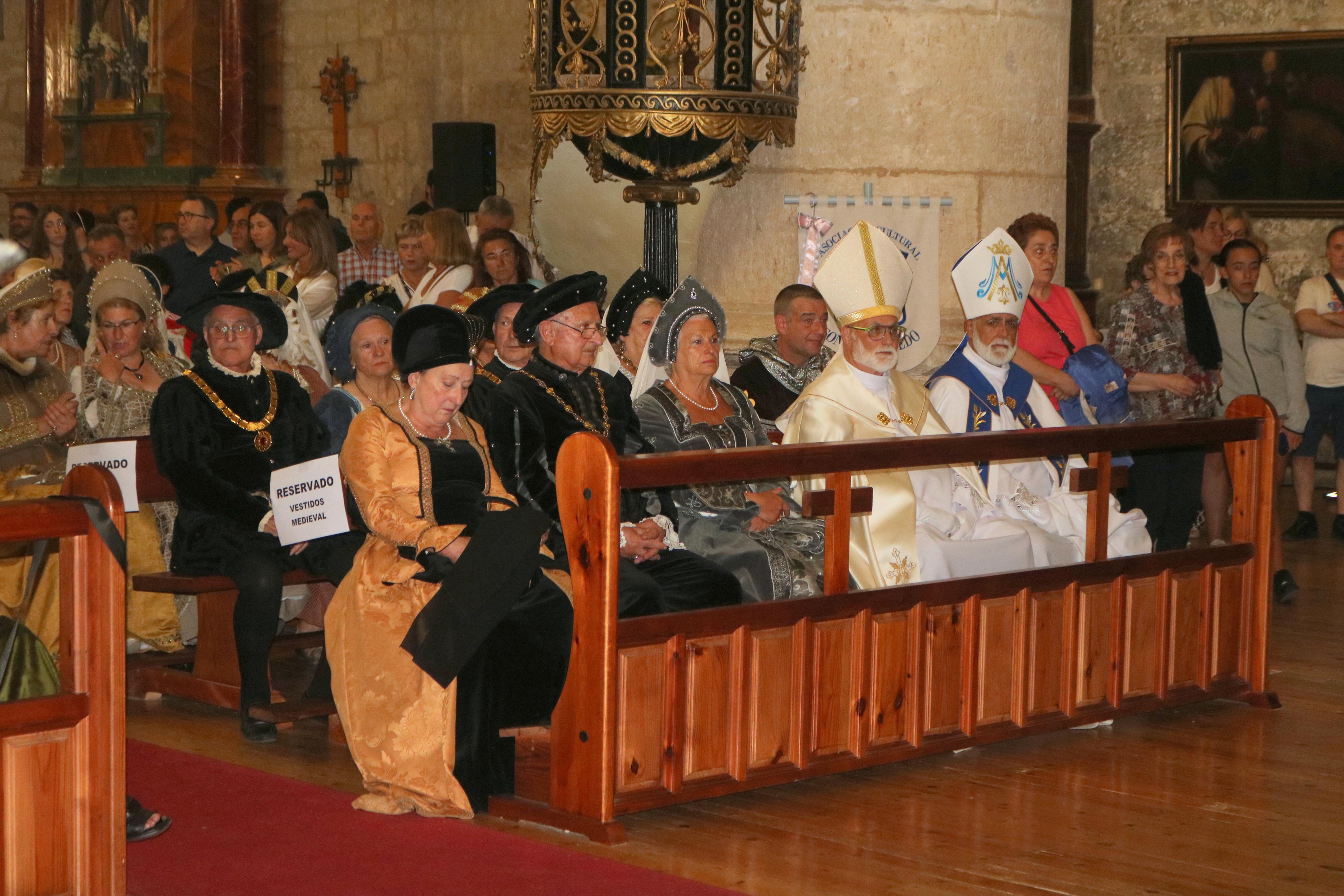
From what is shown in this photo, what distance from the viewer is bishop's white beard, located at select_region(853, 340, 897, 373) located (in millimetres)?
5734

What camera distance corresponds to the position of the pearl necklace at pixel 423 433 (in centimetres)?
480

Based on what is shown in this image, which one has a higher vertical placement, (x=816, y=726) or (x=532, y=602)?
(x=532, y=602)

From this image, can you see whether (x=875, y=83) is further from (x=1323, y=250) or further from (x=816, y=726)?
(x=1323, y=250)

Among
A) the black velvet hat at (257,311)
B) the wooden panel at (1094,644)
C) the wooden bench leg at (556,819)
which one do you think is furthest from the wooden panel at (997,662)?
the black velvet hat at (257,311)

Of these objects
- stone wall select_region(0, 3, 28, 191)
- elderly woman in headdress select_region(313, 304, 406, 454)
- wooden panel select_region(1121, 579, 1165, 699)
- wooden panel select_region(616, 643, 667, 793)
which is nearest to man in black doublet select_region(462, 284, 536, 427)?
elderly woman in headdress select_region(313, 304, 406, 454)

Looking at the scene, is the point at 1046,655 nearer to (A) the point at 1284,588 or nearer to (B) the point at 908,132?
(B) the point at 908,132

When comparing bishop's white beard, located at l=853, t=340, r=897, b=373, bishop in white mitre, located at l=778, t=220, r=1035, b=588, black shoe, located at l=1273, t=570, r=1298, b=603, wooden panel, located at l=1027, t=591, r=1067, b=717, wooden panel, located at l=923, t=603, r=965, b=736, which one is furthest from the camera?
black shoe, located at l=1273, t=570, r=1298, b=603

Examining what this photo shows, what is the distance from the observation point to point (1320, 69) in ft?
36.3

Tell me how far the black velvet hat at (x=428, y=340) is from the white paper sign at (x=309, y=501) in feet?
1.60

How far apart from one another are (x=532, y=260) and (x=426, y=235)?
0.79m

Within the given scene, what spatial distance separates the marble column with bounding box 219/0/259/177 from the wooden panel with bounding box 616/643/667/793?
9.93m

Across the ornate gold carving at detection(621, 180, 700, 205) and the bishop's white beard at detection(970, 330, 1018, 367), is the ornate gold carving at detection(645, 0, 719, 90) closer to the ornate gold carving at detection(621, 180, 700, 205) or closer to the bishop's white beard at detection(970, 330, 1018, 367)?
the ornate gold carving at detection(621, 180, 700, 205)

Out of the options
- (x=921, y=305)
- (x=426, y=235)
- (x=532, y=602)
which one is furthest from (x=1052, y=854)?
(x=426, y=235)

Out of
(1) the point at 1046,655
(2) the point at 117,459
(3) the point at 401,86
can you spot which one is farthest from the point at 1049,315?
(3) the point at 401,86
